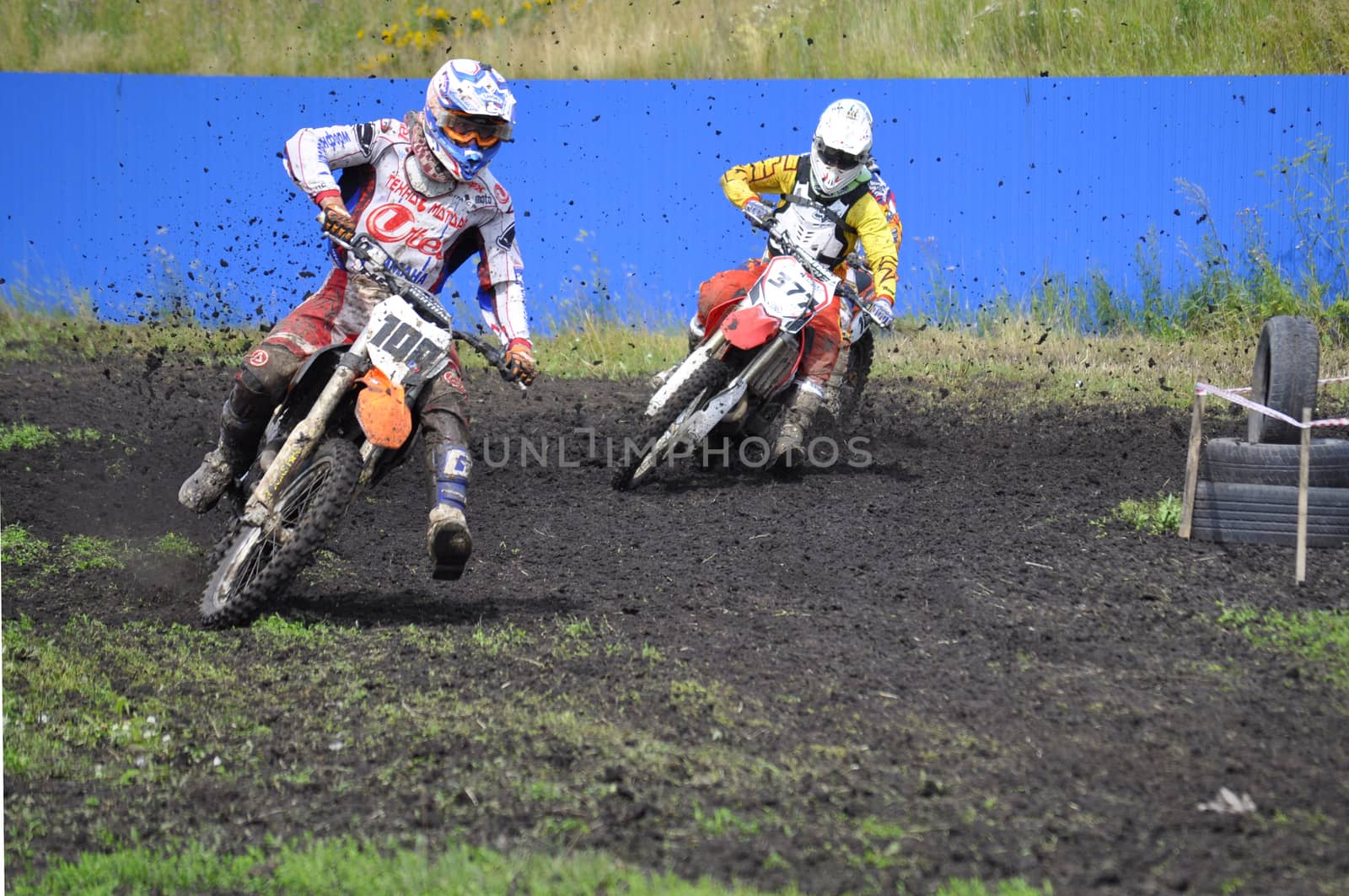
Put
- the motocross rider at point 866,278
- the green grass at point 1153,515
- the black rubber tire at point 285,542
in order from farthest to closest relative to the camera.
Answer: the motocross rider at point 866,278 < the green grass at point 1153,515 < the black rubber tire at point 285,542

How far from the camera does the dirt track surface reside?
14.0 feet

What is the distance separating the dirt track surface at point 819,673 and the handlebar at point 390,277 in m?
1.24

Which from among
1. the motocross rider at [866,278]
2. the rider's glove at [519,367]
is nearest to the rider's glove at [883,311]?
the motocross rider at [866,278]

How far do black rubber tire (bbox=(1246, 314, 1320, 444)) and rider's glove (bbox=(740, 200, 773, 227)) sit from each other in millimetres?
3000

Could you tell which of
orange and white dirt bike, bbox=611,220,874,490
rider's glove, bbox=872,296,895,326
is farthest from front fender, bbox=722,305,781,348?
rider's glove, bbox=872,296,895,326

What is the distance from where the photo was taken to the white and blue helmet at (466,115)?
693 cm

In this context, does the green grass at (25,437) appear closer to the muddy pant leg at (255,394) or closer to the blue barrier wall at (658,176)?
the muddy pant leg at (255,394)

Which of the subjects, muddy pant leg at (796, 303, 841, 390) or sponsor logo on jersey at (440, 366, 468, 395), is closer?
sponsor logo on jersey at (440, 366, 468, 395)

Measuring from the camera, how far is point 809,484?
9953mm

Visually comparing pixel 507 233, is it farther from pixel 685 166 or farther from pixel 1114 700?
pixel 685 166

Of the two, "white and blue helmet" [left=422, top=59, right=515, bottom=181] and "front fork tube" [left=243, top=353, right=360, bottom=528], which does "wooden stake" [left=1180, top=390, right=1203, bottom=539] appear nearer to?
"white and blue helmet" [left=422, top=59, right=515, bottom=181]

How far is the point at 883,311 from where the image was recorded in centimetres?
935

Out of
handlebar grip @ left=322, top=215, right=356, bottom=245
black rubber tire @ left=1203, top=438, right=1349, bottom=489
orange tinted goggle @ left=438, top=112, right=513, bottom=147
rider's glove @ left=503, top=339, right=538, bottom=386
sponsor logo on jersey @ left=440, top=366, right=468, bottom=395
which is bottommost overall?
black rubber tire @ left=1203, top=438, right=1349, bottom=489

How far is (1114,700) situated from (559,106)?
10.8m
